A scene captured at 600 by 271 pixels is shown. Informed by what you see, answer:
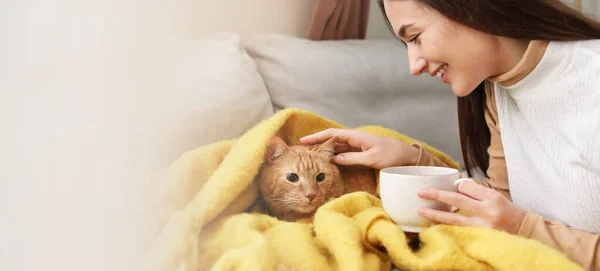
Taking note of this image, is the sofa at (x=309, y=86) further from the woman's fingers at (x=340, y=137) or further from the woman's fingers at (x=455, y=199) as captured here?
the woman's fingers at (x=455, y=199)

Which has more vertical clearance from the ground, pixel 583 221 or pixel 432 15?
pixel 432 15

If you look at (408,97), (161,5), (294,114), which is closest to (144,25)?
(161,5)

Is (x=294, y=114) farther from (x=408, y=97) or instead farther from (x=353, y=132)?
(x=408, y=97)

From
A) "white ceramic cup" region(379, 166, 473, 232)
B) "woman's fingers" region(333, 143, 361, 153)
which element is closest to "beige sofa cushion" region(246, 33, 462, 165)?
"woman's fingers" region(333, 143, 361, 153)

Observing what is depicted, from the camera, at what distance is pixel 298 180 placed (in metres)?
0.99

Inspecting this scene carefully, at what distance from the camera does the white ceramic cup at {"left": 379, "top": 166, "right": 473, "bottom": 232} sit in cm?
79

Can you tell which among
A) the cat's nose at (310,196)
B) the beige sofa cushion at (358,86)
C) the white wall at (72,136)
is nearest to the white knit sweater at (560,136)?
the cat's nose at (310,196)

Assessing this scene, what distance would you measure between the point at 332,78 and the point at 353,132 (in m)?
0.50

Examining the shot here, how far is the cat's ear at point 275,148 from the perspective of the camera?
3.28 ft

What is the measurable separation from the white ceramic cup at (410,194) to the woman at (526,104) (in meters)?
0.01

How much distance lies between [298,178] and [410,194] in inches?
10.1

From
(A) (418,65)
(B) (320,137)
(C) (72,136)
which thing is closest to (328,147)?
(B) (320,137)

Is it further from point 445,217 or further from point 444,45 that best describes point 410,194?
point 444,45

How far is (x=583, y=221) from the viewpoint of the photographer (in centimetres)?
88
